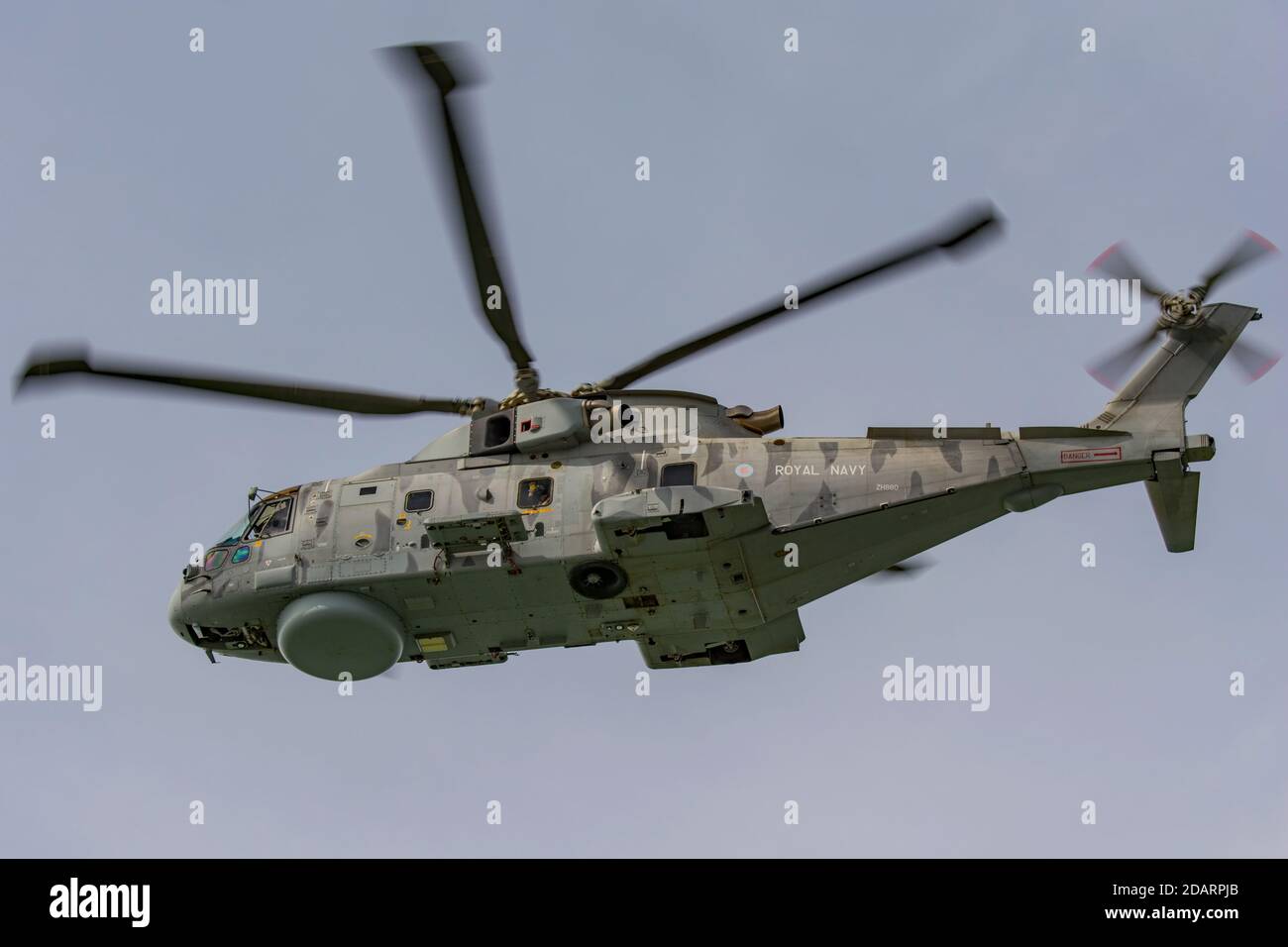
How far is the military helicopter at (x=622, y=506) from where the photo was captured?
30.0 m

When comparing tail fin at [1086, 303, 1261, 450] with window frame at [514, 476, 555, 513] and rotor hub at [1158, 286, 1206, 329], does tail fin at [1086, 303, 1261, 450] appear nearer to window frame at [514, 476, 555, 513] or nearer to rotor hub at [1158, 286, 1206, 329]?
rotor hub at [1158, 286, 1206, 329]

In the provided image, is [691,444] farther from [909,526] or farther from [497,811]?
[497,811]

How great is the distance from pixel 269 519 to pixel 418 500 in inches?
119

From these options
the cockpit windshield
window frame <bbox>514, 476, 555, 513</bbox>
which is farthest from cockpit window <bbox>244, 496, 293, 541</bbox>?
window frame <bbox>514, 476, 555, 513</bbox>

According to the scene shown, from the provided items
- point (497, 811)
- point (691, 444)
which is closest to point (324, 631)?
point (497, 811)

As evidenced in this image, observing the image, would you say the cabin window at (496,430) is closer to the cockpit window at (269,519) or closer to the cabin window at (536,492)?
the cabin window at (536,492)

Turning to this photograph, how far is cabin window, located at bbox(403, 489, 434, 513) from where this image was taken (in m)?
31.6

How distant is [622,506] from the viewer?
1168 inches

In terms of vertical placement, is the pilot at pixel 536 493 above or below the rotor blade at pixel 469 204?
below

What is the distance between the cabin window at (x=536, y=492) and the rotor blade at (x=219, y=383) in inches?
112

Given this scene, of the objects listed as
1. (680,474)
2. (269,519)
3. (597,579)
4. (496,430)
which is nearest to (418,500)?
(496,430)

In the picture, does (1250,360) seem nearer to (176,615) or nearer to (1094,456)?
(1094,456)

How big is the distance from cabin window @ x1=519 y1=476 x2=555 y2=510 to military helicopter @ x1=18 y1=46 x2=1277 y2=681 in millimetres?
50

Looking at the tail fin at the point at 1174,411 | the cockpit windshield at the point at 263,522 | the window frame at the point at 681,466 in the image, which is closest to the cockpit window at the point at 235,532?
the cockpit windshield at the point at 263,522
